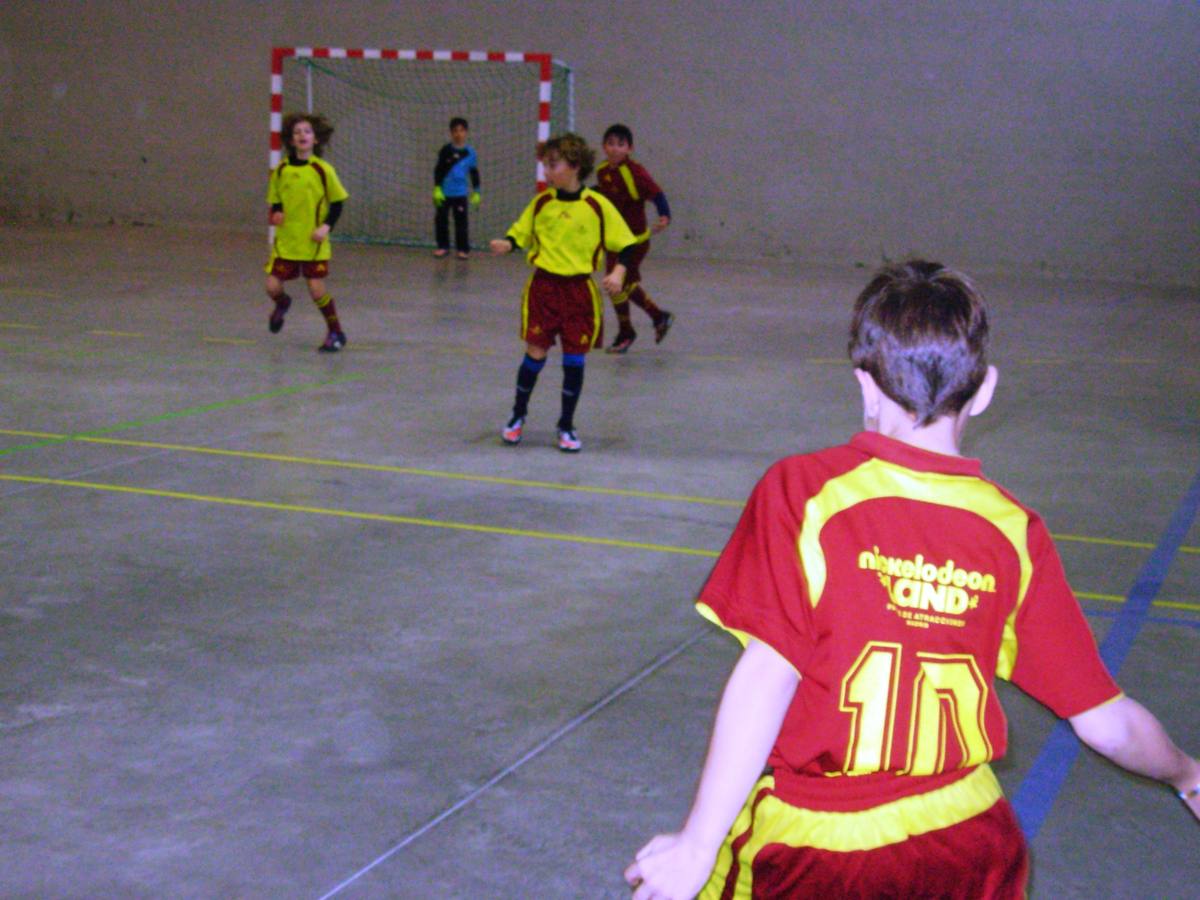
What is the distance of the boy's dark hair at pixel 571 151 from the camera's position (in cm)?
673

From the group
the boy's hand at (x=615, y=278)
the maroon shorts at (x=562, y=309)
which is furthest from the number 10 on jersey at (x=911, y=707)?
the boy's hand at (x=615, y=278)

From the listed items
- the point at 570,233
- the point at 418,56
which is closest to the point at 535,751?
the point at 570,233

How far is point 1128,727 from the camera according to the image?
1.62 metres

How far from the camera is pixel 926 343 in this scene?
156 cm

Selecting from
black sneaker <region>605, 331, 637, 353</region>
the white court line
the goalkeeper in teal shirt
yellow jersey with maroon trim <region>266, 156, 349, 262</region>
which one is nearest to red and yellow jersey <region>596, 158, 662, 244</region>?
black sneaker <region>605, 331, 637, 353</region>

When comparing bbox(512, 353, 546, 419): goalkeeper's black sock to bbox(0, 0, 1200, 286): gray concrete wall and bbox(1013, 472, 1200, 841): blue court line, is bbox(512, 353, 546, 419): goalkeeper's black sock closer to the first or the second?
bbox(1013, 472, 1200, 841): blue court line

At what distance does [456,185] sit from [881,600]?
56.3ft

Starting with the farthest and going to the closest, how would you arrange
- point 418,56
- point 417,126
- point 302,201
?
1. point 417,126
2. point 418,56
3. point 302,201

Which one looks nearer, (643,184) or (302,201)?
(302,201)

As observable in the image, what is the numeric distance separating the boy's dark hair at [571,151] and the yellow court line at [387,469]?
5.27 feet

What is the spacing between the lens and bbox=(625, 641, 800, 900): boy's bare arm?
149 centimetres

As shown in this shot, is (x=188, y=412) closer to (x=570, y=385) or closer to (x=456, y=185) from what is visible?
(x=570, y=385)

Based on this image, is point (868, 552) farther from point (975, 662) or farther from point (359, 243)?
point (359, 243)

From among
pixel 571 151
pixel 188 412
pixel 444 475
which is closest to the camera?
pixel 444 475
